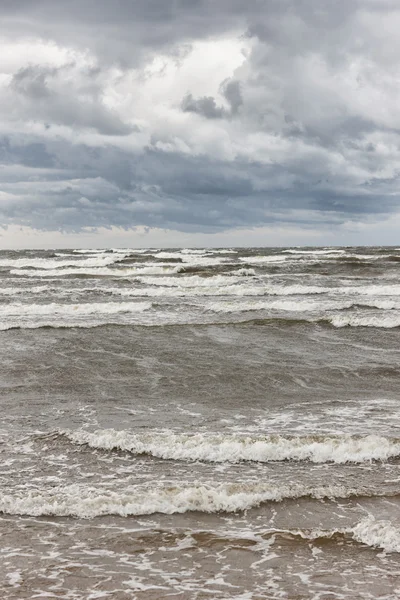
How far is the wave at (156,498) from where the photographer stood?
5.53 m

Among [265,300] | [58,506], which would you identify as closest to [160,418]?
[58,506]

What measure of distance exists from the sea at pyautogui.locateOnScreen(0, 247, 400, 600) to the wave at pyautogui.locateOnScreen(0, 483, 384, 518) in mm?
17

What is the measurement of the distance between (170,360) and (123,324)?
5202 millimetres

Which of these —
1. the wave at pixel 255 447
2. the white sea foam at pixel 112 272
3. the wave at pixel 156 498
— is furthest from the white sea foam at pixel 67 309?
the white sea foam at pixel 112 272

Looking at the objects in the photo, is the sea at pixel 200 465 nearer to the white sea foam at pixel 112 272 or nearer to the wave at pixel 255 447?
the wave at pixel 255 447

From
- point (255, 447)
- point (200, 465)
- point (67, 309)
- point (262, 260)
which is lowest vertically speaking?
point (200, 465)

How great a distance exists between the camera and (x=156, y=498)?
5703 millimetres

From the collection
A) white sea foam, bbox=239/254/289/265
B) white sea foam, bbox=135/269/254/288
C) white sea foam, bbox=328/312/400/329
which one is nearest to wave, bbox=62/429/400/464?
white sea foam, bbox=328/312/400/329

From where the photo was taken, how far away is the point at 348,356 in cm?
1353

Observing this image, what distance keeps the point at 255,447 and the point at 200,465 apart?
0.80 metres

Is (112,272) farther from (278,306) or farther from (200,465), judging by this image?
(200,465)

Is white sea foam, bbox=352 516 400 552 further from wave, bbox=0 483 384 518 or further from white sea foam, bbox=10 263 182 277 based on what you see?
white sea foam, bbox=10 263 182 277

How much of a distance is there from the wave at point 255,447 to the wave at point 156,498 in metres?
0.98

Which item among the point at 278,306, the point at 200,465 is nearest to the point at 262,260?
the point at 278,306
